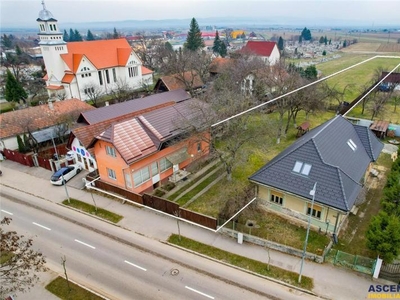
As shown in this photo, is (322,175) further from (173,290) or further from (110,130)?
(110,130)

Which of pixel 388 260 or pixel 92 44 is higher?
pixel 92 44

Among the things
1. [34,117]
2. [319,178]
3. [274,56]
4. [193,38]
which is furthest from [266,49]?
[319,178]

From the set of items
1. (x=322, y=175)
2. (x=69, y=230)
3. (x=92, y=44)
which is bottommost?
(x=69, y=230)

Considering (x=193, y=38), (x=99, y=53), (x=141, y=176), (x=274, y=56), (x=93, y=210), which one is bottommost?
(x=93, y=210)

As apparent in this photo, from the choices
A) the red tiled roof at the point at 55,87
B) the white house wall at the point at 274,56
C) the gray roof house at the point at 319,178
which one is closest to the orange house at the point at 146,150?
the gray roof house at the point at 319,178

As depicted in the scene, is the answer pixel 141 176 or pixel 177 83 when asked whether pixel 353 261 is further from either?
pixel 177 83

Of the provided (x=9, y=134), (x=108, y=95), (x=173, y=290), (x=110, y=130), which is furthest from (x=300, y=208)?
(x=108, y=95)

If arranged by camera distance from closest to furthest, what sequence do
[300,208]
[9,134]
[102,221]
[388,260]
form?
[388,260], [300,208], [102,221], [9,134]

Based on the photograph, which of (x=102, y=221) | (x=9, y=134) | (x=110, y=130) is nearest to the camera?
(x=102, y=221)
